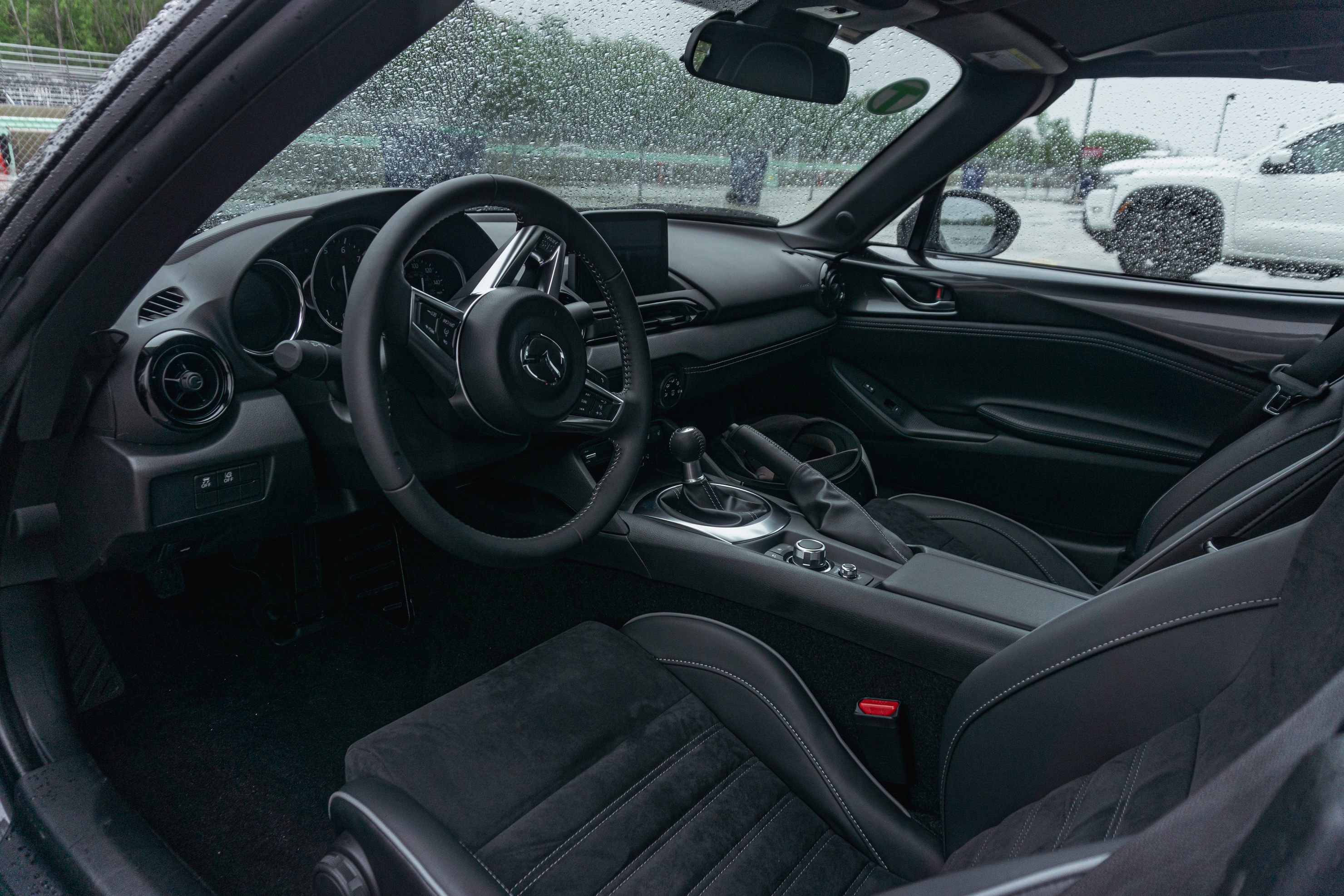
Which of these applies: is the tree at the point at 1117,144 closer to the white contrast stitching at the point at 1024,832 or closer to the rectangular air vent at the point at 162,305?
the white contrast stitching at the point at 1024,832

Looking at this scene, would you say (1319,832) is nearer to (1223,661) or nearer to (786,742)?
(1223,661)

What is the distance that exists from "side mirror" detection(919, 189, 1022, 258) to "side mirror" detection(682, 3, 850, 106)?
2.91ft

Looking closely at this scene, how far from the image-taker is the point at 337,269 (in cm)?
156

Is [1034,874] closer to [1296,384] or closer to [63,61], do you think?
[63,61]

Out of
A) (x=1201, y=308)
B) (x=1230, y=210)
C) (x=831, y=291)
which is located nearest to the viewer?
(x=1230, y=210)

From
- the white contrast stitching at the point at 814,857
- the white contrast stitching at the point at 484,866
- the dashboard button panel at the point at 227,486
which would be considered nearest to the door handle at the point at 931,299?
the white contrast stitching at the point at 814,857

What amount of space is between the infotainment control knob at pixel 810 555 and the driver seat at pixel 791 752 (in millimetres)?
196

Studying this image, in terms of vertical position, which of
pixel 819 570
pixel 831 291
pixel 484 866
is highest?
pixel 831 291

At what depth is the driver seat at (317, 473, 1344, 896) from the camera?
67cm

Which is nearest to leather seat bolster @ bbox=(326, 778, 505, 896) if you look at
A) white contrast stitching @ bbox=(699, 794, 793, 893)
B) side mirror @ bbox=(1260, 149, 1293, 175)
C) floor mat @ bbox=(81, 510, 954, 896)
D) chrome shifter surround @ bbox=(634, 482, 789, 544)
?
white contrast stitching @ bbox=(699, 794, 793, 893)

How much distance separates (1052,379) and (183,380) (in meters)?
2.31

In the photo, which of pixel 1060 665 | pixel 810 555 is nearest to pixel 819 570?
pixel 810 555

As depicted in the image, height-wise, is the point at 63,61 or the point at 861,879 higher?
the point at 63,61

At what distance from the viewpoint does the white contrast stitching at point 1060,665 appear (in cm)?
80
